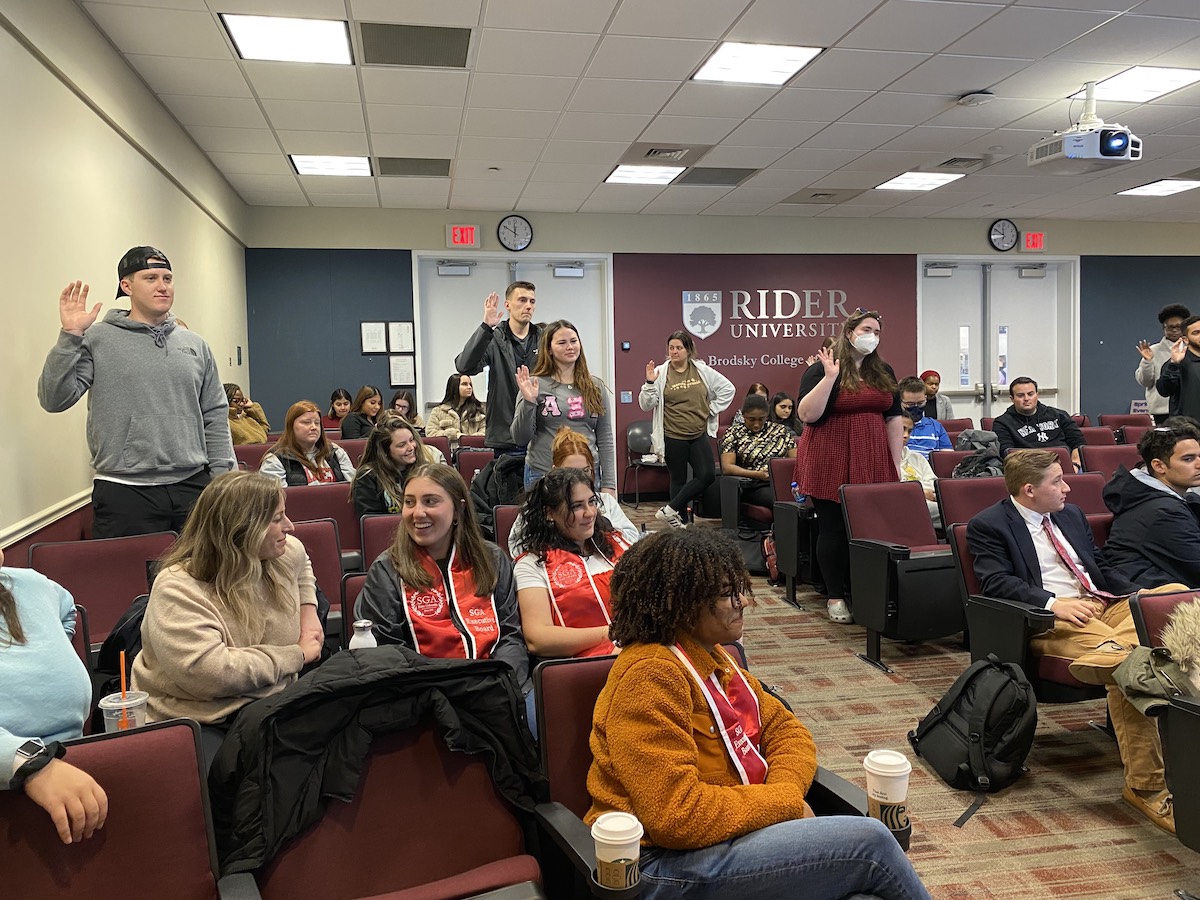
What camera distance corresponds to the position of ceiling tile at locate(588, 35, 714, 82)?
469 cm

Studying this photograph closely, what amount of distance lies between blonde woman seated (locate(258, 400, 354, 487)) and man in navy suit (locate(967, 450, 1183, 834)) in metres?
3.13

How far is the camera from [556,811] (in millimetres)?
1615

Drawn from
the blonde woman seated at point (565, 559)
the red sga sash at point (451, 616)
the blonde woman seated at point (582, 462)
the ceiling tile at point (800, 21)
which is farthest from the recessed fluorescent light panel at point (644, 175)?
the red sga sash at point (451, 616)

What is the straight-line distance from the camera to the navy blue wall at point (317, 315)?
29.1 feet

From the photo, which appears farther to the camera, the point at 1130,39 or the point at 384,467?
the point at 1130,39

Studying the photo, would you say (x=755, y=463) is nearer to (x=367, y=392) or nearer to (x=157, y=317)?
(x=367, y=392)

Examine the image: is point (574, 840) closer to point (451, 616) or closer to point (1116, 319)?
point (451, 616)

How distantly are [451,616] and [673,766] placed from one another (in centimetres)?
100

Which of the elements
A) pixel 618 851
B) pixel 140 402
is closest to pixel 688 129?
pixel 140 402

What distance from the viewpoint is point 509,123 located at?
6.08m

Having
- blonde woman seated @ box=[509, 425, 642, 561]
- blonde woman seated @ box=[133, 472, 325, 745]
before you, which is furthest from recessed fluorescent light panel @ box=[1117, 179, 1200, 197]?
blonde woman seated @ box=[133, 472, 325, 745]

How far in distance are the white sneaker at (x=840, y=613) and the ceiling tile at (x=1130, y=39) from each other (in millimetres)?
3417

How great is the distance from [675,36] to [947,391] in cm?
728

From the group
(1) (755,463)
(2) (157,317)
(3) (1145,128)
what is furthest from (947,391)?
(2) (157,317)
